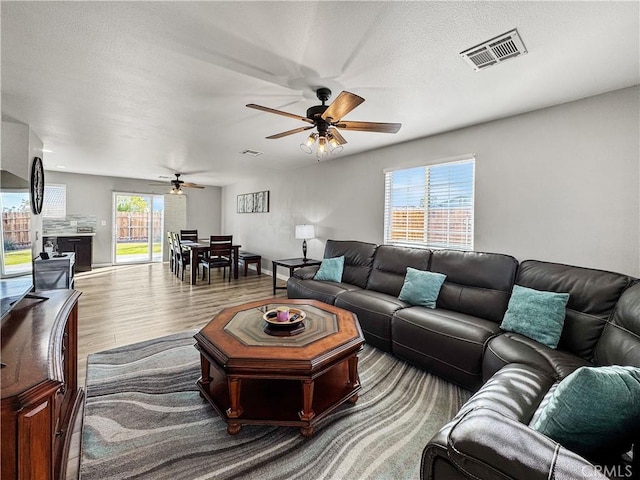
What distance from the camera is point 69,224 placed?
22.6 feet

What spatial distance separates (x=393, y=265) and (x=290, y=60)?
2.51 meters

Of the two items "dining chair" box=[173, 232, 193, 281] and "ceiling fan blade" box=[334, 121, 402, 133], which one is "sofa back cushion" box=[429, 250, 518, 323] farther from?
"dining chair" box=[173, 232, 193, 281]

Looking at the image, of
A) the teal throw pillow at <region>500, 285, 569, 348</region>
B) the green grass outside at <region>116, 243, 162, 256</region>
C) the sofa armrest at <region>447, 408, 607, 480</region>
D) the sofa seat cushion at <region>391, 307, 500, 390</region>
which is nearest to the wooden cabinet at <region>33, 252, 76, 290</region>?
the green grass outside at <region>116, 243, 162, 256</region>

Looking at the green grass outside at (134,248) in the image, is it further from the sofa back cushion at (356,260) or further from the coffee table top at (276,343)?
the coffee table top at (276,343)

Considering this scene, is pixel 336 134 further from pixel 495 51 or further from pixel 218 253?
pixel 218 253

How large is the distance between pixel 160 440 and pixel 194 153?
421 cm

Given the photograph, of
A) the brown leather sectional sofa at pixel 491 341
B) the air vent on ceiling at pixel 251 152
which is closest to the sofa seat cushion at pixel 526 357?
the brown leather sectional sofa at pixel 491 341

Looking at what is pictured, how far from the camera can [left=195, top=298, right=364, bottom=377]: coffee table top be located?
66.6 inches

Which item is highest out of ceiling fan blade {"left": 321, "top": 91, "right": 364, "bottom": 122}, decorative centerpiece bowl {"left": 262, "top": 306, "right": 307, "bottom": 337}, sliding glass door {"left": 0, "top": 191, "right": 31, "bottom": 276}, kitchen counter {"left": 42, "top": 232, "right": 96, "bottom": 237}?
ceiling fan blade {"left": 321, "top": 91, "right": 364, "bottom": 122}

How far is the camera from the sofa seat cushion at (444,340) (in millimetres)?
2168

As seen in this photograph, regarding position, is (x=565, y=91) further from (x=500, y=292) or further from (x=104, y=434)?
(x=104, y=434)

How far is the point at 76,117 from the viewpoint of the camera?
10.2 ft

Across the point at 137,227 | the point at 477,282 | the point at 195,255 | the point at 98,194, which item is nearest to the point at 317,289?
the point at 477,282

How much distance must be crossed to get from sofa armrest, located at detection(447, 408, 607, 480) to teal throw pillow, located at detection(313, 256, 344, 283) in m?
2.96
